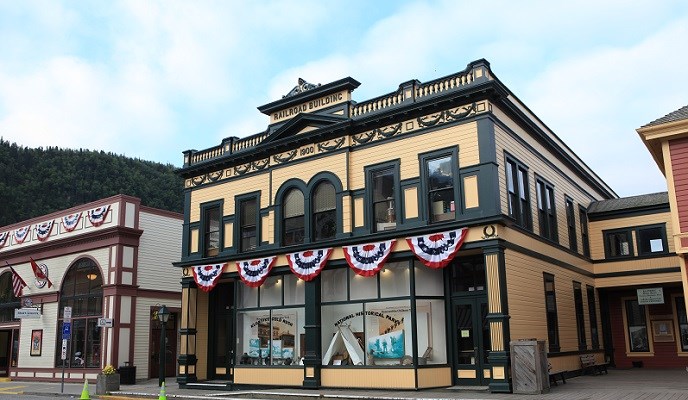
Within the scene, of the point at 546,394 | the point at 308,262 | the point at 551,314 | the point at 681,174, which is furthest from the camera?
the point at 308,262

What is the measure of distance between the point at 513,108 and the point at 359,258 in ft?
22.9

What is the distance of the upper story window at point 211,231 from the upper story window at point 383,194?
7677 millimetres

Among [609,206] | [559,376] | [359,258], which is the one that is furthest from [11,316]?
[609,206]

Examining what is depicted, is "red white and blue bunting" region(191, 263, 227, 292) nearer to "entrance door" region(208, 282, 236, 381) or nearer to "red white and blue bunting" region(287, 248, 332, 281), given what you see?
"entrance door" region(208, 282, 236, 381)

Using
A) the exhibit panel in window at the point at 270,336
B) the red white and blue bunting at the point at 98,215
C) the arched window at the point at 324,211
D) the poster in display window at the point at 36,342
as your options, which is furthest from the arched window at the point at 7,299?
the arched window at the point at 324,211

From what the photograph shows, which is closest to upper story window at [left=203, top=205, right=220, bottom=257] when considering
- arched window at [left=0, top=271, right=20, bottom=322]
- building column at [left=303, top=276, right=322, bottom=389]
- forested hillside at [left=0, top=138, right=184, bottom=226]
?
building column at [left=303, top=276, right=322, bottom=389]

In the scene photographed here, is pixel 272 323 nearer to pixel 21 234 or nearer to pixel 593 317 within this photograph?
pixel 593 317

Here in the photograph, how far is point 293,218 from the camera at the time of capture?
23.8 metres

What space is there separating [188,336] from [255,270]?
4.43m

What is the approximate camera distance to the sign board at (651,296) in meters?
26.2

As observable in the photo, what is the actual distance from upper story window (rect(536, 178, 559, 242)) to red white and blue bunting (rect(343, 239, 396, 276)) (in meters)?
6.08

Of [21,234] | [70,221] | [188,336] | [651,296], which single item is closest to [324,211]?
[188,336]

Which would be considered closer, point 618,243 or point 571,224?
point 571,224

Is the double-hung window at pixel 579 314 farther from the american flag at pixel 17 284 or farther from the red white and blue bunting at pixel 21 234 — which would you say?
the red white and blue bunting at pixel 21 234
